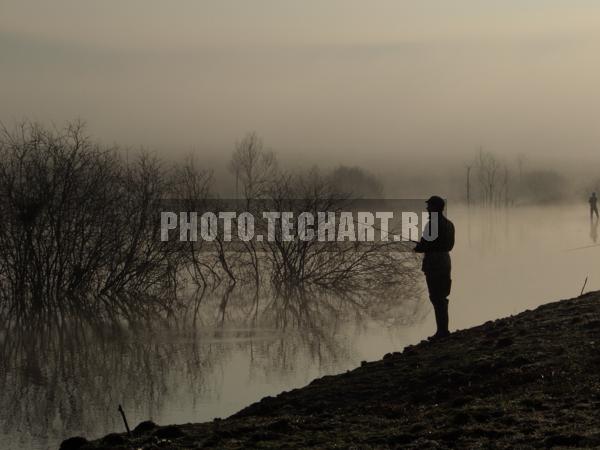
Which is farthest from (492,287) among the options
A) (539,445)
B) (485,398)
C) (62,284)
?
(539,445)

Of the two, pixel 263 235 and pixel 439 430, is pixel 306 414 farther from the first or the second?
pixel 263 235

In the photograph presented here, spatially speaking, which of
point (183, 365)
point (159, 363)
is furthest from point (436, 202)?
point (159, 363)

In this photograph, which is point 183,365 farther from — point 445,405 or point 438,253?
point 445,405

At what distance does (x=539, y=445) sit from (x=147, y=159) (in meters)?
22.2

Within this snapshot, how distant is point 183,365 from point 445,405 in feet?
24.6

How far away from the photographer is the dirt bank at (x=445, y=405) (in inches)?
321

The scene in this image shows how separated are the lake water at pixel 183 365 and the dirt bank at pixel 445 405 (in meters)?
1.97

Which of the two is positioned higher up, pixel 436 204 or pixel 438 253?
pixel 436 204

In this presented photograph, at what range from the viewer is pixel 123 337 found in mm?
20031

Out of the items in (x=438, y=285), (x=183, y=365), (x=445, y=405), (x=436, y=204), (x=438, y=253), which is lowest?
(x=183, y=365)

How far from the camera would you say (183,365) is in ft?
53.4

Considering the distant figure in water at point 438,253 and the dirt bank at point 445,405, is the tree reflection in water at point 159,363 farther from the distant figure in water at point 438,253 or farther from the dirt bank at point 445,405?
the distant figure in water at point 438,253

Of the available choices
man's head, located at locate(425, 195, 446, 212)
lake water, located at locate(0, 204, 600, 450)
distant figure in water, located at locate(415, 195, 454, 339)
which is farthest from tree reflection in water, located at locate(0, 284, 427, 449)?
man's head, located at locate(425, 195, 446, 212)

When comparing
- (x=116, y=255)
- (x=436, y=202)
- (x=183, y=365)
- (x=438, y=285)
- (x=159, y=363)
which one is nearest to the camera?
(x=436, y=202)
